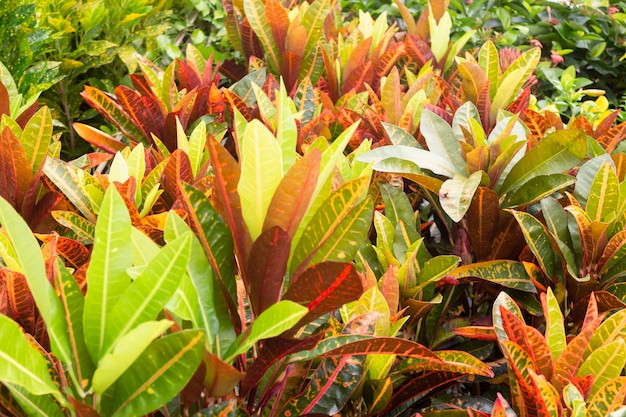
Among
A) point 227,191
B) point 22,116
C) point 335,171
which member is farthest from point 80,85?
point 227,191

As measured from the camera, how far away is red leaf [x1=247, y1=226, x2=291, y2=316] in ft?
2.91

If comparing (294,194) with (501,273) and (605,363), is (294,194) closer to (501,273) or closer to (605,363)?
(605,363)

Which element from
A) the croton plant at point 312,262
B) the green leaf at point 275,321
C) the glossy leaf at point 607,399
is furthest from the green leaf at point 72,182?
the glossy leaf at point 607,399

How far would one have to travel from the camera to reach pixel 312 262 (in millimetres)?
1003

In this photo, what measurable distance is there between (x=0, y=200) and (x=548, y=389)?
2.60ft

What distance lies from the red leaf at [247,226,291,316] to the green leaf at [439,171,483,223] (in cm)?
50

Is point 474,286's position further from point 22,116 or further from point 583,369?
point 22,116

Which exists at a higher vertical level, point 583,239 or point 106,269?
point 106,269

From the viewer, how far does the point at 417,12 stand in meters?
3.90

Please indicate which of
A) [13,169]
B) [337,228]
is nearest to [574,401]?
[337,228]

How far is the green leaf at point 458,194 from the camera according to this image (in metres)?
1.32

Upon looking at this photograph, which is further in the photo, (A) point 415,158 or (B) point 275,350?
(A) point 415,158

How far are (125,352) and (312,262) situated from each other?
0.35 m

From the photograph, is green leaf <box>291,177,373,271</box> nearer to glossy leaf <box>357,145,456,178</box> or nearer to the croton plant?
the croton plant
